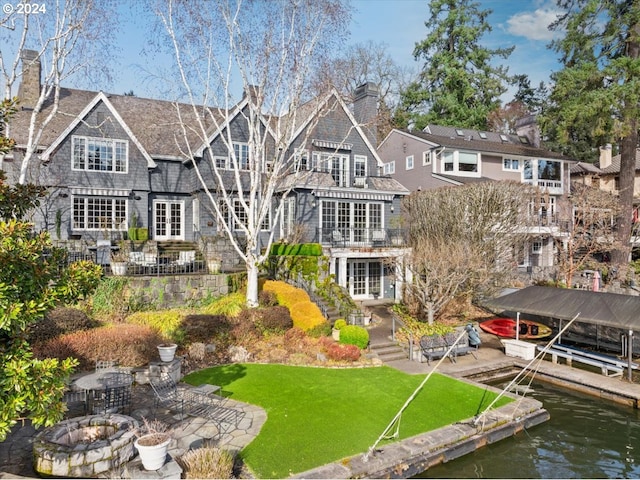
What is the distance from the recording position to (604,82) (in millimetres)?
31750

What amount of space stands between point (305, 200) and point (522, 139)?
28.6 metres

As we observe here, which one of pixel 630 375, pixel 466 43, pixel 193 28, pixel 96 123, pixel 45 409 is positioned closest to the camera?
pixel 45 409

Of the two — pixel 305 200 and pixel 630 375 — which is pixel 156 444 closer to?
pixel 630 375

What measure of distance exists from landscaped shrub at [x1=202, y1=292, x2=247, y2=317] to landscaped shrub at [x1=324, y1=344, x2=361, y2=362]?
167 inches

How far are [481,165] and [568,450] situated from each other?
28743 millimetres

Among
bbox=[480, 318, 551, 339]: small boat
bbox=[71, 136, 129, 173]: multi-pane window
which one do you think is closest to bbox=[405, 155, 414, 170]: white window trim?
bbox=[480, 318, 551, 339]: small boat

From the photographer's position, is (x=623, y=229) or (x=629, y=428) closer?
(x=629, y=428)

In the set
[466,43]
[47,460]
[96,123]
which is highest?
[466,43]

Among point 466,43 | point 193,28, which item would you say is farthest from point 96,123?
point 466,43

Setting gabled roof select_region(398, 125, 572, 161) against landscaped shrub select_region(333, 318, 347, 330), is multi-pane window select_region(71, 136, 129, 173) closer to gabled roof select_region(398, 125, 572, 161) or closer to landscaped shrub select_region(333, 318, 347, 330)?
landscaped shrub select_region(333, 318, 347, 330)

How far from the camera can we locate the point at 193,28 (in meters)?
18.7

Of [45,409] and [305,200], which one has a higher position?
[305,200]

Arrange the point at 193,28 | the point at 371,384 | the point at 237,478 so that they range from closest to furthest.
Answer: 1. the point at 237,478
2. the point at 371,384
3. the point at 193,28

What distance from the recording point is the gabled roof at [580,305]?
51.3ft
